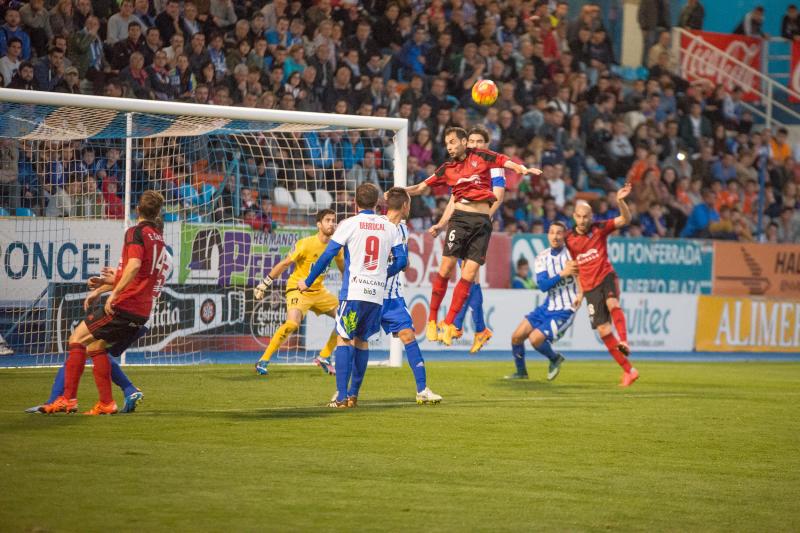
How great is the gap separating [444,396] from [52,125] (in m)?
5.82

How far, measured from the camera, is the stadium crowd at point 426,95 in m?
16.7

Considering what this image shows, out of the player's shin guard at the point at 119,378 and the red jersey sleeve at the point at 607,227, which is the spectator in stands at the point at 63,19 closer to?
the red jersey sleeve at the point at 607,227

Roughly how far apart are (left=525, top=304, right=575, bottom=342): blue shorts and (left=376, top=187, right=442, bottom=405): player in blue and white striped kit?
3.62 meters

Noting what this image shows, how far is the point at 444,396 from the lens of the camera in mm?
12172

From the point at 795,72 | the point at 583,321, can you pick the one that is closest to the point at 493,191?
the point at 583,321

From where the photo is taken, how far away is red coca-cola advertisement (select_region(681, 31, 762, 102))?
2775 centimetres

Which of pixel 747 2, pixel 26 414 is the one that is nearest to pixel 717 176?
pixel 747 2

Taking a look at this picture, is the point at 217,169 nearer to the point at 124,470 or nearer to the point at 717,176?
the point at 124,470

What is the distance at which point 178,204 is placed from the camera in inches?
638

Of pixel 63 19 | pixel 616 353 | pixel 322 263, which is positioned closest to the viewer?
pixel 322 263

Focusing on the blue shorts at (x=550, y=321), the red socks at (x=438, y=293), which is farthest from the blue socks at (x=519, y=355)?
the red socks at (x=438, y=293)

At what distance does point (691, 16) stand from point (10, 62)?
57.4 ft

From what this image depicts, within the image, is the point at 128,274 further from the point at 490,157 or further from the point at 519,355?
the point at 519,355

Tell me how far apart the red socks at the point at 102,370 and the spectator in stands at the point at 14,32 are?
29.2ft
